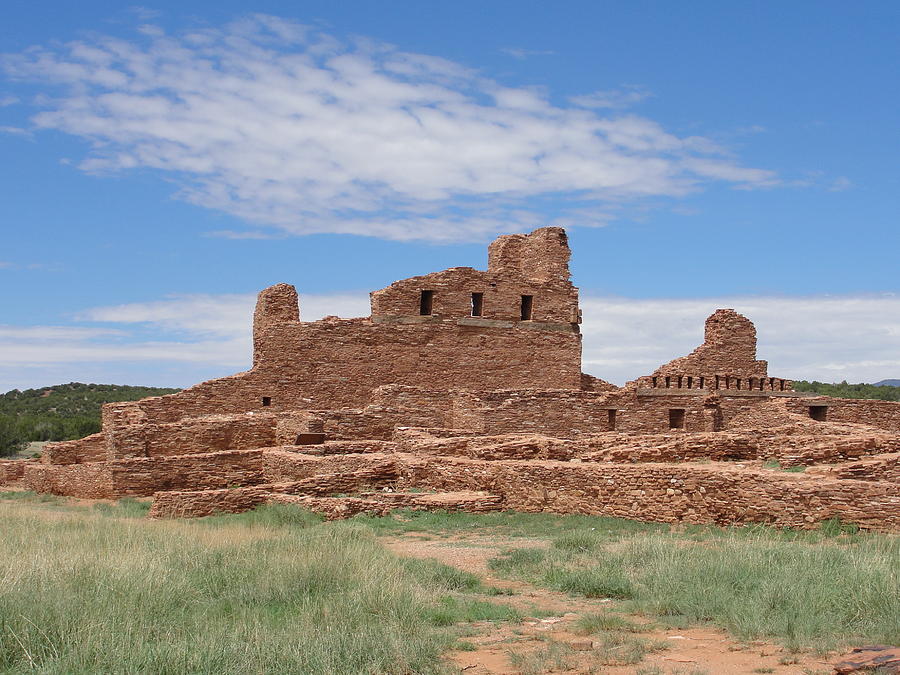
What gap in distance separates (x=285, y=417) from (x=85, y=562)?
1241 cm

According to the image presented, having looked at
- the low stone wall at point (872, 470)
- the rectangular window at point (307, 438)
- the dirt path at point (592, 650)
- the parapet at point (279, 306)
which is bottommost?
the dirt path at point (592, 650)

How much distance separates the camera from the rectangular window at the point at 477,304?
25.2 m

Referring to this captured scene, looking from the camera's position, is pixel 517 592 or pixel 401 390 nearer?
pixel 517 592

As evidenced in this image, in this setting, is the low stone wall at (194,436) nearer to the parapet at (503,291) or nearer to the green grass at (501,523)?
the parapet at (503,291)

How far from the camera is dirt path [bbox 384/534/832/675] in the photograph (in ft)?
22.3

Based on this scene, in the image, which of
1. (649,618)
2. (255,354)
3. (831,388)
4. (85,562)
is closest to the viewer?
(649,618)

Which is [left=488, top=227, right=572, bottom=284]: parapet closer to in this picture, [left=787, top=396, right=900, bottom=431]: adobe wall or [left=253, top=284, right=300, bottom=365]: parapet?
[left=253, top=284, right=300, bottom=365]: parapet

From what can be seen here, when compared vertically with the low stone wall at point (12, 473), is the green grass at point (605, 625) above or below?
below

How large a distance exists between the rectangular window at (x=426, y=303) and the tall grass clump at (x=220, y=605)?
1319 centimetres

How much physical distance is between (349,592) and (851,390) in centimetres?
6462

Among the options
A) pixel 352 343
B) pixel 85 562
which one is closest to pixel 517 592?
pixel 85 562

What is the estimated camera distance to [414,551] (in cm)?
1190

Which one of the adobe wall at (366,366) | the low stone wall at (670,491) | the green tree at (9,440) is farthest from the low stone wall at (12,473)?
the green tree at (9,440)

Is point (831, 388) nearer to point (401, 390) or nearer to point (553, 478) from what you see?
point (401, 390)
